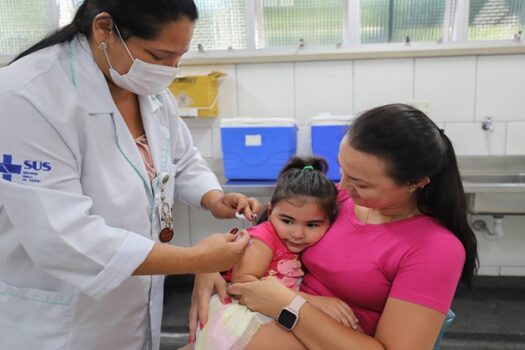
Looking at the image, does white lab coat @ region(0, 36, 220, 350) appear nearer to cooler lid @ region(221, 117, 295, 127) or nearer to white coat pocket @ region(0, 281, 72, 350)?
white coat pocket @ region(0, 281, 72, 350)

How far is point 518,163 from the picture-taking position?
251 cm

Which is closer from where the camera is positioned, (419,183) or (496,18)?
(419,183)

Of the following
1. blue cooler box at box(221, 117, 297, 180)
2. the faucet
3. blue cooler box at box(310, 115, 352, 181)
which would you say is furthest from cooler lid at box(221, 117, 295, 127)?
the faucet

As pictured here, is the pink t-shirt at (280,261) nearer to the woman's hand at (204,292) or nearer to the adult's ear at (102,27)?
the woman's hand at (204,292)

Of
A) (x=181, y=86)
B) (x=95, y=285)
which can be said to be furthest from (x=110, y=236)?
(x=181, y=86)

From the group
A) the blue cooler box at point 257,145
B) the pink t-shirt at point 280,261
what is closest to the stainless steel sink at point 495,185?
the blue cooler box at point 257,145

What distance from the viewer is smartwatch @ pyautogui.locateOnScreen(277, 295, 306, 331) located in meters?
1.08

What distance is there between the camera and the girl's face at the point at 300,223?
4.31ft

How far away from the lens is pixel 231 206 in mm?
1468

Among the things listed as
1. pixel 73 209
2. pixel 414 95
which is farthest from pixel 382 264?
pixel 414 95

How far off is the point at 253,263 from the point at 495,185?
1.40m

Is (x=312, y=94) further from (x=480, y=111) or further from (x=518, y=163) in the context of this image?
(x=518, y=163)

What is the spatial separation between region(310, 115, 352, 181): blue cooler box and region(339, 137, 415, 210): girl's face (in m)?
1.00

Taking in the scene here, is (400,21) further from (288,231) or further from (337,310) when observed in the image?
(337,310)
